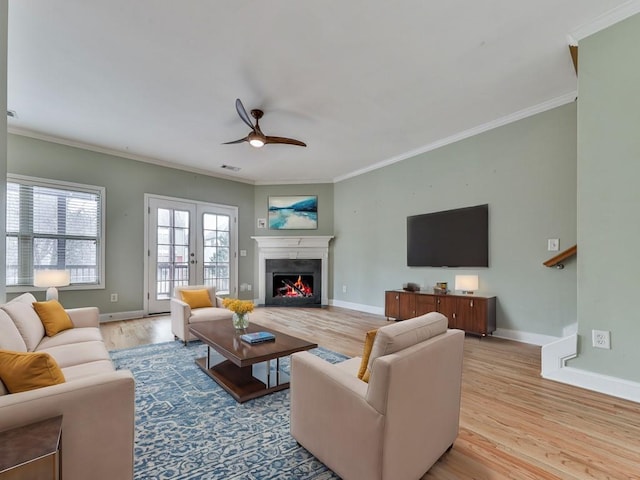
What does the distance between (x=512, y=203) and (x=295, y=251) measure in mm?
4378

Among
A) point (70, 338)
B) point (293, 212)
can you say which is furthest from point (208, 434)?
point (293, 212)

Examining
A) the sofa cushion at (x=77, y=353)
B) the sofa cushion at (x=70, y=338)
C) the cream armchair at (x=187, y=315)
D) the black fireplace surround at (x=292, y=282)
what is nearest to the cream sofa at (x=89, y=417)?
the sofa cushion at (x=77, y=353)

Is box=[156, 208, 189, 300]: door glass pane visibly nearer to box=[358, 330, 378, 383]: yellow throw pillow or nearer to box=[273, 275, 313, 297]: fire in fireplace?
box=[273, 275, 313, 297]: fire in fireplace

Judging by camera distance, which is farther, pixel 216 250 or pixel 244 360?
pixel 216 250

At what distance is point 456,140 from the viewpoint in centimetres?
462

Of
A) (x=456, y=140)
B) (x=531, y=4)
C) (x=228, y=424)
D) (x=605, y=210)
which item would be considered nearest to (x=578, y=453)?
(x=605, y=210)

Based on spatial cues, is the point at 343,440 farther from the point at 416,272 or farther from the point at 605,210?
the point at 416,272

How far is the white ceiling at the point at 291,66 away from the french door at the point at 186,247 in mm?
1642

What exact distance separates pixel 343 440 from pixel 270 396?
1148mm

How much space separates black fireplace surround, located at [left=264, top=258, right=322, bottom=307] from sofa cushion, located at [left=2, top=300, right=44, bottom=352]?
4.52 meters

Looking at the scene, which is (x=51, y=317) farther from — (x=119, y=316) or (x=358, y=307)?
(x=358, y=307)

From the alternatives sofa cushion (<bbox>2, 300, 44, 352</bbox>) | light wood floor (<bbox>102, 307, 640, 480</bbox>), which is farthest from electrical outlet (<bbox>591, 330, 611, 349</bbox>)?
sofa cushion (<bbox>2, 300, 44, 352</bbox>)

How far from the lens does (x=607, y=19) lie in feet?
8.04

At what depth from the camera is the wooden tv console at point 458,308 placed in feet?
12.8
